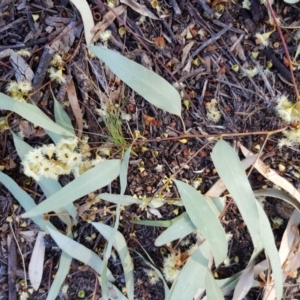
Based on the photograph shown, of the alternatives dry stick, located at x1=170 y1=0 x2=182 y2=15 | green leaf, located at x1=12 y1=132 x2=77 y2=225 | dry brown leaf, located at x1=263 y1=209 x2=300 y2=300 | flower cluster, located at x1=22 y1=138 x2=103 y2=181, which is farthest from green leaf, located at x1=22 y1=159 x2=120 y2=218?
dry brown leaf, located at x1=263 y1=209 x2=300 y2=300

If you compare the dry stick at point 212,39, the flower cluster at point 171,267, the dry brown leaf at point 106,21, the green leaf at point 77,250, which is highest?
the dry brown leaf at point 106,21

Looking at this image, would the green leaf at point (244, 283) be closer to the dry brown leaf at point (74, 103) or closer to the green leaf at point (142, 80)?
the green leaf at point (142, 80)

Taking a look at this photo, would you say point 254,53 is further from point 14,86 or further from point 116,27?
point 14,86

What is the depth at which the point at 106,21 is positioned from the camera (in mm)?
1306

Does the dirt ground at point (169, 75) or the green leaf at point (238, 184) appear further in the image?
the dirt ground at point (169, 75)

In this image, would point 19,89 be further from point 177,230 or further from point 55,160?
point 177,230

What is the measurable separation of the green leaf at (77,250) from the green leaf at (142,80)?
532mm

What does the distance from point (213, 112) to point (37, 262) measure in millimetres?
769

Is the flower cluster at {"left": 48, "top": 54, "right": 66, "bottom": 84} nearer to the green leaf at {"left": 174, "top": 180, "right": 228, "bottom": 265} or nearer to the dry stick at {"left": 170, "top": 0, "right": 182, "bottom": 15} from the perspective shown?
the dry stick at {"left": 170, "top": 0, "right": 182, "bottom": 15}

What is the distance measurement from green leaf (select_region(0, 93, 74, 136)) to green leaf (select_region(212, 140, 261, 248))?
442 millimetres

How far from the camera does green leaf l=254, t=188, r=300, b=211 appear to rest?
1.33 metres

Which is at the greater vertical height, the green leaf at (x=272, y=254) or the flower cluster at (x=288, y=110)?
the flower cluster at (x=288, y=110)

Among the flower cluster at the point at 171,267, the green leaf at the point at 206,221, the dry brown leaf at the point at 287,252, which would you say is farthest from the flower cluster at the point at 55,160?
the dry brown leaf at the point at 287,252

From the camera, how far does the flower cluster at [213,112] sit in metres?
1.33
